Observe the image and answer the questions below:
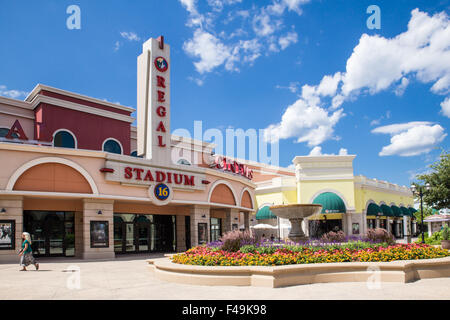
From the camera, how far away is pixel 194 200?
26.7 metres

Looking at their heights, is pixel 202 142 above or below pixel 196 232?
above

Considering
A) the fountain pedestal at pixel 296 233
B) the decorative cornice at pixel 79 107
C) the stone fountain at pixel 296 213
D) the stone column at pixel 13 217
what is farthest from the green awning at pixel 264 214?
the stone column at pixel 13 217

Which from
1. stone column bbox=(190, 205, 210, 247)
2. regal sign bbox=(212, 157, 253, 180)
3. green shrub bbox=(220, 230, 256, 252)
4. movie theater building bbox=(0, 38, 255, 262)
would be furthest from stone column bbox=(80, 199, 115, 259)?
regal sign bbox=(212, 157, 253, 180)

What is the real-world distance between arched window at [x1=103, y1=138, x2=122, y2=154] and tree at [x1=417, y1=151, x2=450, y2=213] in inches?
1089

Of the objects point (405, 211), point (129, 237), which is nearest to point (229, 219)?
point (129, 237)

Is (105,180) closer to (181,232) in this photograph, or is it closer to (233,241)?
(181,232)

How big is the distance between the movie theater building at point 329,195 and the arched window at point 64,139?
21890mm

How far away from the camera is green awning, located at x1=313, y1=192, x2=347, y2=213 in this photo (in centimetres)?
3966

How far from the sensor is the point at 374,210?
4316 cm

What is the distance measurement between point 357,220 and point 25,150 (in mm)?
32804

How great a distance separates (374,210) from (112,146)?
28386 mm

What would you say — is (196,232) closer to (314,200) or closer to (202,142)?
(202,142)

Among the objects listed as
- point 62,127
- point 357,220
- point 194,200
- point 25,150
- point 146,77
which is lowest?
point 357,220
